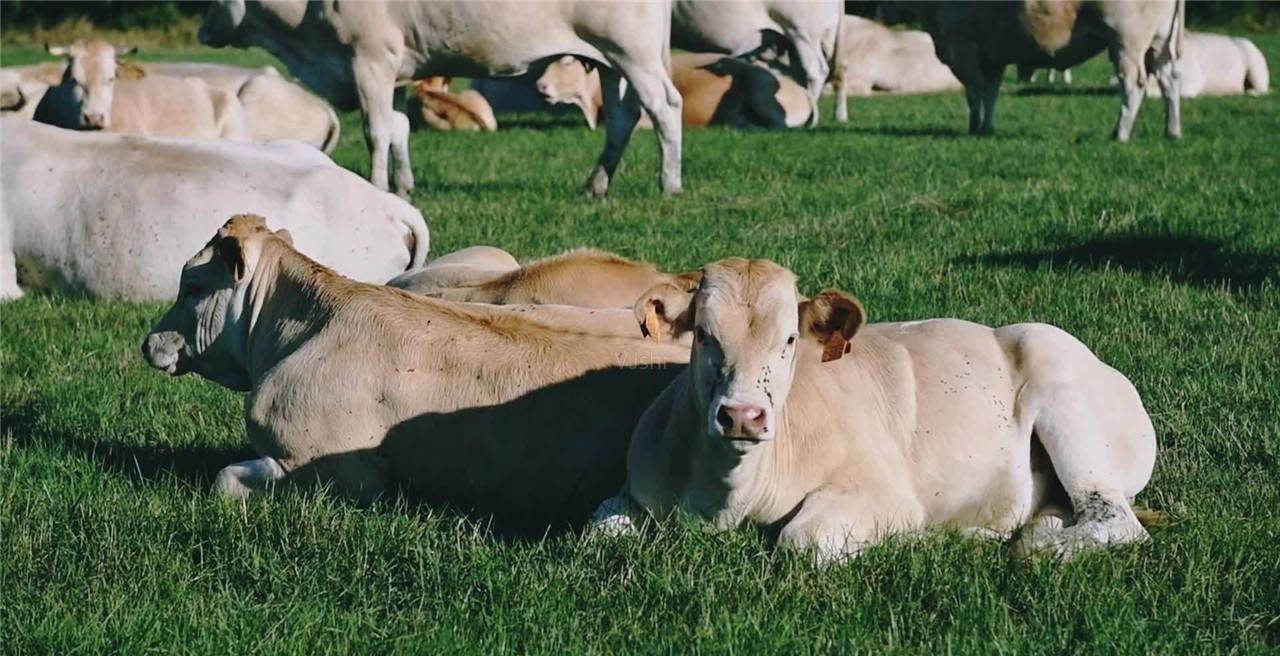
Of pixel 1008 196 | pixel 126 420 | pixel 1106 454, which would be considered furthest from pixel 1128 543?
pixel 1008 196

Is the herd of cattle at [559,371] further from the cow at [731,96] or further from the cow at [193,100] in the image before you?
the cow at [731,96]

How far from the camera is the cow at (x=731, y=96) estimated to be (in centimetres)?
2630

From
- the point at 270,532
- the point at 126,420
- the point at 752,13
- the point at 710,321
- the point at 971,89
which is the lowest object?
the point at 971,89

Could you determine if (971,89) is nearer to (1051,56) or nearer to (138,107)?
(1051,56)

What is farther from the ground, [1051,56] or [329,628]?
[329,628]

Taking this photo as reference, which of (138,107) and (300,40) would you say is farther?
(138,107)

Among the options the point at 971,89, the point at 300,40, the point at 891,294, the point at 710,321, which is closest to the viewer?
the point at 710,321

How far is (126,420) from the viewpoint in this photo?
23.9ft

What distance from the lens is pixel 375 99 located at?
15.0 metres

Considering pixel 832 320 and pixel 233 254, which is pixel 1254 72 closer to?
pixel 233 254

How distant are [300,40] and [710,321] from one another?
1088 centimetres

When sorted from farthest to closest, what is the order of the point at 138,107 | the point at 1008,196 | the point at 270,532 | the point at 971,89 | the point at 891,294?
1. the point at 971,89
2. the point at 138,107
3. the point at 1008,196
4. the point at 891,294
5. the point at 270,532

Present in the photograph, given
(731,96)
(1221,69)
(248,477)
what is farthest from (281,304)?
(1221,69)

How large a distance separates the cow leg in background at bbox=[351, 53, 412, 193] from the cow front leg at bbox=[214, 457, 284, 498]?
9.08 metres
